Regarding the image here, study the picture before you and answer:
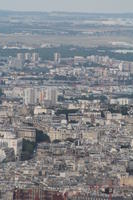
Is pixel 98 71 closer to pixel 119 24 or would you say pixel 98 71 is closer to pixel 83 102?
pixel 83 102

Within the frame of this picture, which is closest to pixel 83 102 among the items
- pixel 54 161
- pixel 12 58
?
pixel 54 161

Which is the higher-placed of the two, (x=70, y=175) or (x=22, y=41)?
(x=70, y=175)

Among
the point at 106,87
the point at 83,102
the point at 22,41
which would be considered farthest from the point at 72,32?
the point at 83,102

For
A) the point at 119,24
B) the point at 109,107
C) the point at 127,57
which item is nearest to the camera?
the point at 109,107

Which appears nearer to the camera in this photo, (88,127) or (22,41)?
(88,127)

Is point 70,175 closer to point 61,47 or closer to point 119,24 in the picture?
point 61,47

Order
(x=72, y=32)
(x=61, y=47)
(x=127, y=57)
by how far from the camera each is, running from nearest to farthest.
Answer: (x=127, y=57) → (x=61, y=47) → (x=72, y=32)

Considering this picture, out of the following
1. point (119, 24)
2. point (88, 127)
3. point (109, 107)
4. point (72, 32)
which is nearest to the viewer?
point (88, 127)
